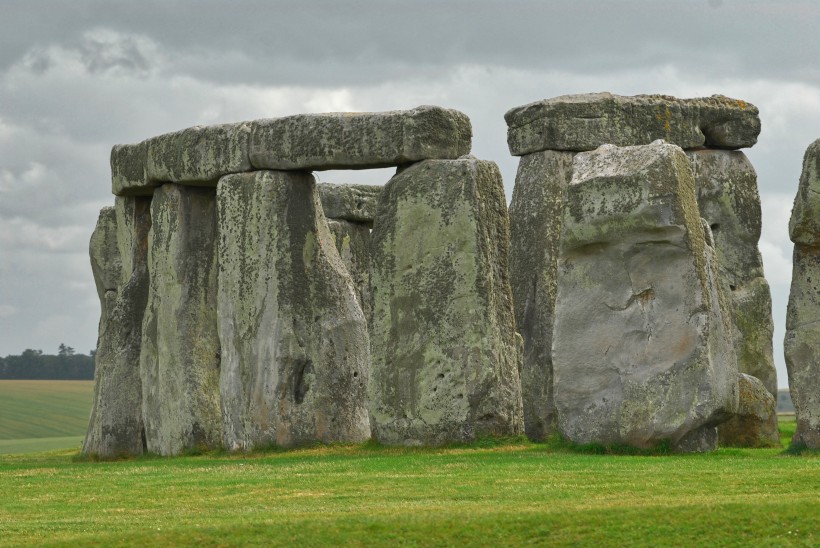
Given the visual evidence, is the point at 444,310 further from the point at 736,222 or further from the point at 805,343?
the point at 736,222

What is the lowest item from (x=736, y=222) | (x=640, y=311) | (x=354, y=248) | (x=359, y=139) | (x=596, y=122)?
(x=640, y=311)

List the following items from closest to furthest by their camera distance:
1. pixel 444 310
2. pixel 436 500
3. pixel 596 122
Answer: pixel 436 500
pixel 444 310
pixel 596 122

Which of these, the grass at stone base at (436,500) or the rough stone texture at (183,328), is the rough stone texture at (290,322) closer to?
the rough stone texture at (183,328)

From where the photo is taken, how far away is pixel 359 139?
24.4 meters

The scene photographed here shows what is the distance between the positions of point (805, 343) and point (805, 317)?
0.29m

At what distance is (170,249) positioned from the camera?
27.7m

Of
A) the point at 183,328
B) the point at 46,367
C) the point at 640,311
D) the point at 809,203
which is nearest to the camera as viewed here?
the point at 809,203

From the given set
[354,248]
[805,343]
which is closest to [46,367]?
[354,248]

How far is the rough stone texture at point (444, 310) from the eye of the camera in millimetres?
23422

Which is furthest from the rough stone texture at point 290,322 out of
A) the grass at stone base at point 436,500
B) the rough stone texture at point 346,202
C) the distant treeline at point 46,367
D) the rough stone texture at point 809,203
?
the distant treeline at point 46,367

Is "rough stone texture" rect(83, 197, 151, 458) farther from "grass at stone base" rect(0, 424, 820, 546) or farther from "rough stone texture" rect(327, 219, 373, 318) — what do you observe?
"grass at stone base" rect(0, 424, 820, 546)

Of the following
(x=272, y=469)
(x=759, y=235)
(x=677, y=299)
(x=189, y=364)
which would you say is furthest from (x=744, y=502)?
(x=759, y=235)

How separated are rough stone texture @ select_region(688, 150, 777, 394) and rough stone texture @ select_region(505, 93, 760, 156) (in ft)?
3.99

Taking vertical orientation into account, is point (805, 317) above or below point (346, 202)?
below
